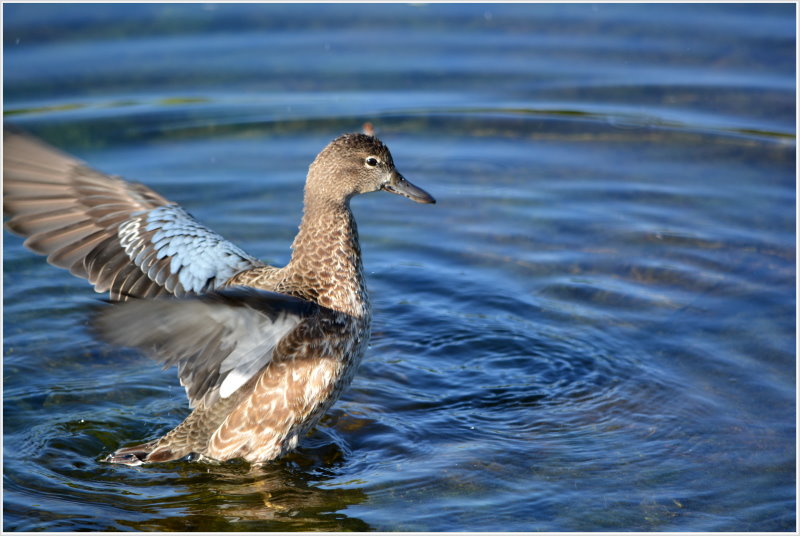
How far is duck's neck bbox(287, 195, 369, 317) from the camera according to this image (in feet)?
18.6

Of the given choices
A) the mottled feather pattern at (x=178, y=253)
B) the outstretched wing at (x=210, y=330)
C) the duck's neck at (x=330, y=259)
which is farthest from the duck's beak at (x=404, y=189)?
the outstretched wing at (x=210, y=330)

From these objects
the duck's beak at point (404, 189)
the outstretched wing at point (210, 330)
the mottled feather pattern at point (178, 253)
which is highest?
the duck's beak at point (404, 189)

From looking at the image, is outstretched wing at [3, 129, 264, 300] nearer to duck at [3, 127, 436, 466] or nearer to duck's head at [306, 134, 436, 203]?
duck at [3, 127, 436, 466]

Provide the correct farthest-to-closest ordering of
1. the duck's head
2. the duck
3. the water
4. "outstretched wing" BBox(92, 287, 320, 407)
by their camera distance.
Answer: the duck's head, the water, the duck, "outstretched wing" BBox(92, 287, 320, 407)

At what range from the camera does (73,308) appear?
24.1 feet

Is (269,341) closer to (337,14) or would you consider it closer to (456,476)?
(456,476)

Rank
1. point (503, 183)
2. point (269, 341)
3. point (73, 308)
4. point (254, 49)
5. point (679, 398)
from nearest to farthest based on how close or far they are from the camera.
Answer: point (269, 341)
point (679, 398)
point (73, 308)
point (503, 183)
point (254, 49)

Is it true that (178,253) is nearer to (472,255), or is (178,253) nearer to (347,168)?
(347,168)

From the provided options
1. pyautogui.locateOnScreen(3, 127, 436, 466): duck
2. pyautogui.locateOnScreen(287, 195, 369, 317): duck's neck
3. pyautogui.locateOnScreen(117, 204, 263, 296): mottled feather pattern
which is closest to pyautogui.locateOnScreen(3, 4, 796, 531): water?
pyautogui.locateOnScreen(3, 127, 436, 466): duck

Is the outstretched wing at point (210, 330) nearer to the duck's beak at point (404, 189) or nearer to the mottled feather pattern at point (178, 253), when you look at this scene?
the mottled feather pattern at point (178, 253)

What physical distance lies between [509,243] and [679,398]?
7.56 feet

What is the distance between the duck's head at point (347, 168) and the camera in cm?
601

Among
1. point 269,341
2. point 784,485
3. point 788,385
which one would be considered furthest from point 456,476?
point 788,385

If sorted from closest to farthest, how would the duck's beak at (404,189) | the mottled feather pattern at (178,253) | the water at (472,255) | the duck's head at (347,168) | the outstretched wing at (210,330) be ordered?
the outstretched wing at (210,330), the water at (472,255), the mottled feather pattern at (178,253), the duck's head at (347,168), the duck's beak at (404,189)
